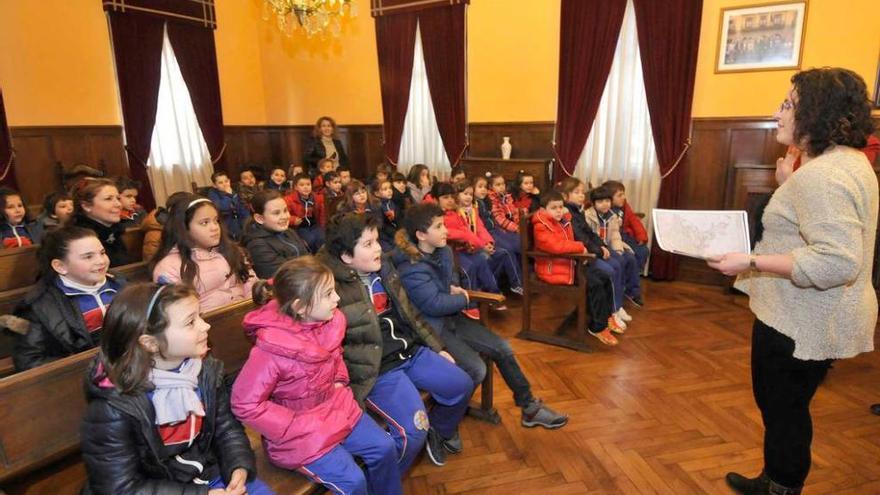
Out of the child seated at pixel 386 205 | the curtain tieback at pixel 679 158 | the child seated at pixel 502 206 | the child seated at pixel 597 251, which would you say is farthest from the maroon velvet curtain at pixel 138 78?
the curtain tieback at pixel 679 158

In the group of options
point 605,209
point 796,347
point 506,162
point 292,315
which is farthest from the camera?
point 506,162

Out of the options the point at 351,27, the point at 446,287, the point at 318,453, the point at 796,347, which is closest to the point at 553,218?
the point at 446,287

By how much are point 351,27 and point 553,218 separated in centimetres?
457

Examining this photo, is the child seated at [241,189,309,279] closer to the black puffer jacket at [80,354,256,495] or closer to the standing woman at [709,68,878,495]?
the black puffer jacket at [80,354,256,495]

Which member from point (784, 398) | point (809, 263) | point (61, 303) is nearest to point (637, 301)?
point (784, 398)

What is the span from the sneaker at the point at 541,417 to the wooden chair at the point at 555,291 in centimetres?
89

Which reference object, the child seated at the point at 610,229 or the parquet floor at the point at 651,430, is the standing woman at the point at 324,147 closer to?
the child seated at the point at 610,229

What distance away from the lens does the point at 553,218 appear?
339 cm

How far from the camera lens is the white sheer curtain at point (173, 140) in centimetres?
614

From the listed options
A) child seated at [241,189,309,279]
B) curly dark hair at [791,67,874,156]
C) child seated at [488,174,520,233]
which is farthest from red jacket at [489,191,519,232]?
curly dark hair at [791,67,874,156]

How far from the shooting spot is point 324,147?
6.45 meters

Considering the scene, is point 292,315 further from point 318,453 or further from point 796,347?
point 796,347

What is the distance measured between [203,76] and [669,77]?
5.50m

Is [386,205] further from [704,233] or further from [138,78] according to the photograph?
[138,78]
